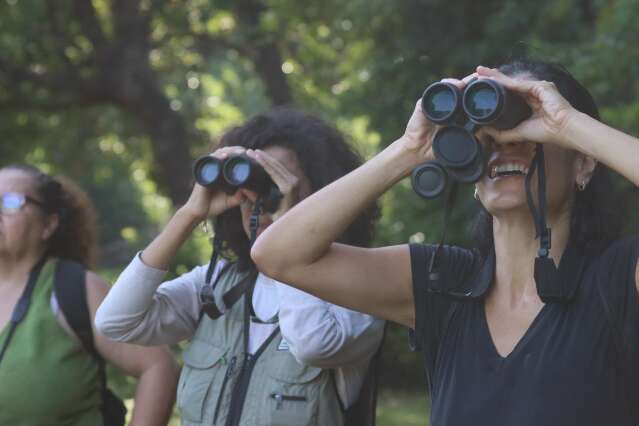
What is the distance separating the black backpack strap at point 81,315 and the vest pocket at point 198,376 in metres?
0.68

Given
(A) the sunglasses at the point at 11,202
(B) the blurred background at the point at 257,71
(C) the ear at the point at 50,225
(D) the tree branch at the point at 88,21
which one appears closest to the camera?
(A) the sunglasses at the point at 11,202

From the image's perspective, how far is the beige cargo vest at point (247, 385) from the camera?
3141mm

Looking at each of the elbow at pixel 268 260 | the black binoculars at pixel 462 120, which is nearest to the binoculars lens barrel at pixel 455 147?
the black binoculars at pixel 462 120

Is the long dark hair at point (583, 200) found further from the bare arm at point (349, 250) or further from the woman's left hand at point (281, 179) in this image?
Answer: the woman's left hand at point (281, 179)

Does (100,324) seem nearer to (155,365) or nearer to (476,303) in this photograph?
(155,365)

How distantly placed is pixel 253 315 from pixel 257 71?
10.2 m

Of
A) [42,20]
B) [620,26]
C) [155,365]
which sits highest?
[42,20]

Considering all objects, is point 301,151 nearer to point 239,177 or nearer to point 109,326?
point 239,177

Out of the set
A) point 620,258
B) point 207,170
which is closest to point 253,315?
point 207,170

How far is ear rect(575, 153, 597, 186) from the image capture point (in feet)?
8.87

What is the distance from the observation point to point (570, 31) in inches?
337

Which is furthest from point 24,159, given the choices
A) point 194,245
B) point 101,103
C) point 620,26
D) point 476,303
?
point 476,303

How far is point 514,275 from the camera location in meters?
2.65

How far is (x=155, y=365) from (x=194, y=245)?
5209 millimetres
